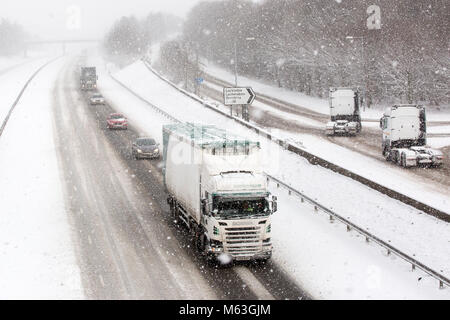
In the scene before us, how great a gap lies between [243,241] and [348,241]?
182 inches

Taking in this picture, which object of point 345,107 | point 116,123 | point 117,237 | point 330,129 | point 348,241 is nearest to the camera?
point 348,241

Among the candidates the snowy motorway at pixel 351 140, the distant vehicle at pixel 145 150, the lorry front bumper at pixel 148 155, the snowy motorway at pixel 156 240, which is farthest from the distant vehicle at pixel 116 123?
the snowy motorway at pixel 351 140

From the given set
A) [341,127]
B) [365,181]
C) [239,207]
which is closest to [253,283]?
[239,207]

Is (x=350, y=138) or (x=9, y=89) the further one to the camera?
(x=9, y=89)

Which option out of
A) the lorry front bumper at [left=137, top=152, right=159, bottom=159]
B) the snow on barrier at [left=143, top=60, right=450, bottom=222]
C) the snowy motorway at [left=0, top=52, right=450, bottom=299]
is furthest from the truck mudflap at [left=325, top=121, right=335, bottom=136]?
the lorry front bumper at [left=137, top=152, right=159, bottom=159]

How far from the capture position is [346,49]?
261ft

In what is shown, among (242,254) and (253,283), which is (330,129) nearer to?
(242,254)

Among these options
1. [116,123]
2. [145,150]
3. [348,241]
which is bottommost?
[348,241]

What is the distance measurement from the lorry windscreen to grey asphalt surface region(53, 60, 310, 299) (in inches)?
74.4

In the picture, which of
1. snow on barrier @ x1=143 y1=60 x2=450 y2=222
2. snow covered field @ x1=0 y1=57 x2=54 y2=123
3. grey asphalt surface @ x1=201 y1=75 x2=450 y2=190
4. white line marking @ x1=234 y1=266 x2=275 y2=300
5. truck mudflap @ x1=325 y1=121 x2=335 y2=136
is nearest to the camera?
white line marking @ x1=234 y1=266 x2=275 y2=300

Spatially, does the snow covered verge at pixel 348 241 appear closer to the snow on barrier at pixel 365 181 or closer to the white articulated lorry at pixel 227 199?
the snow on barrier at pixel 365 181

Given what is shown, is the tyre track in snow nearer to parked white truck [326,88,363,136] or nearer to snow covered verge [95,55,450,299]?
snow covered verge [95,55,450,299]

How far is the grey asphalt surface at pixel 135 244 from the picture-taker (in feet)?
60.3

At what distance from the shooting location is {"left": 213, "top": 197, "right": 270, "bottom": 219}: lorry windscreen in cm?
1964
